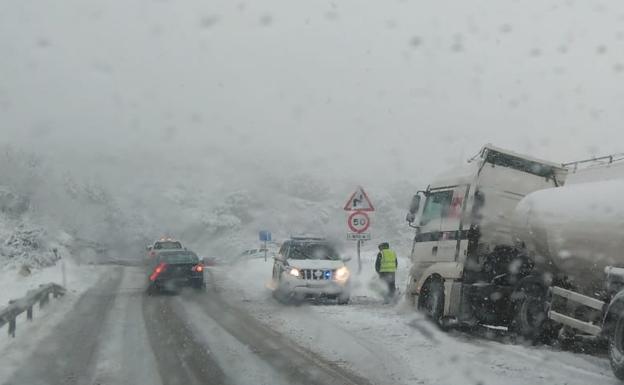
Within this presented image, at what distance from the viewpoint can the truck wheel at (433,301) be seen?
1075 centimetres

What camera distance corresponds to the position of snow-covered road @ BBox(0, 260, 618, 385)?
706 centimetres

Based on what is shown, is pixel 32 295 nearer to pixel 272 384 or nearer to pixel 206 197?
pixel 272 384

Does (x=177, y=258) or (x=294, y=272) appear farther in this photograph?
(x=177, y=258)

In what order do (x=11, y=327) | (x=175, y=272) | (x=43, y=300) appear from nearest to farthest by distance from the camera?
(x=11, y=327)
(x=43, y=300)
(x=175, y=272)

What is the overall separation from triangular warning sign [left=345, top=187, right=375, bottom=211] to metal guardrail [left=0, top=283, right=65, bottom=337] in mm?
7542

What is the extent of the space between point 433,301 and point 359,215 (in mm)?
5248

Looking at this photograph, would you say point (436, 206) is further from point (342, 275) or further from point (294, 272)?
point (294, 272)

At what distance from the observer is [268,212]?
78.7m

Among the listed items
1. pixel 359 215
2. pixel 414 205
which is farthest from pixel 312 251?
pixel 414 205

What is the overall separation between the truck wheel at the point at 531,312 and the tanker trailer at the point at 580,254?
0.05 ft

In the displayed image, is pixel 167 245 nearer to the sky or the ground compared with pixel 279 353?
nearer to the ground

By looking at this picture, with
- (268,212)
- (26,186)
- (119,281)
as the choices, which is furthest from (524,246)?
(268,212)

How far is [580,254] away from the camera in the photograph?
7941 mm

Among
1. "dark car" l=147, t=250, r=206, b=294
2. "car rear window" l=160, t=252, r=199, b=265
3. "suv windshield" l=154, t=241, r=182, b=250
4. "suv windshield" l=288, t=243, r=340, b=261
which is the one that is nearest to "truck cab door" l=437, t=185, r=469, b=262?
"suv windshield" l=288, t=243, r=340, b=261
